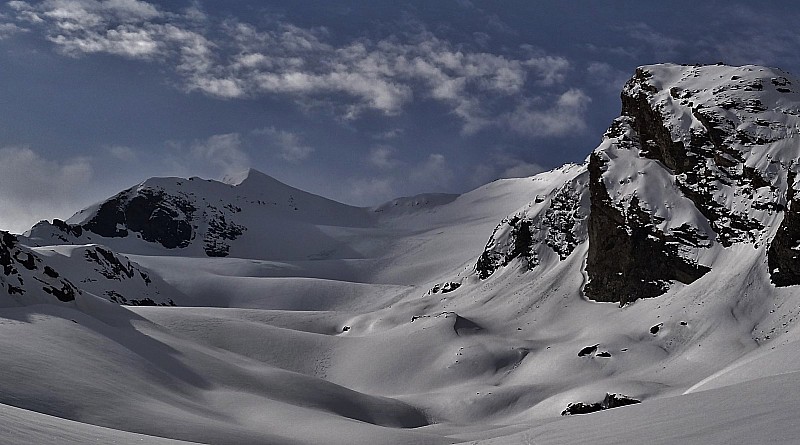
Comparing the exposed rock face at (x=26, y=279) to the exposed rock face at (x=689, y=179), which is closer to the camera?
the exposed rock face at (x=26, y=279)

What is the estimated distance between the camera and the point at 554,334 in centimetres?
7450

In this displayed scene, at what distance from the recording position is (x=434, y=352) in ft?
231

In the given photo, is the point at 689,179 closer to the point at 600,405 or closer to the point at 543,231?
the point at 543,231

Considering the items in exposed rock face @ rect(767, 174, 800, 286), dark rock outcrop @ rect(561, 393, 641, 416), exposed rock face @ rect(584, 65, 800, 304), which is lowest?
dark rock outcrop @ rect(561, 393, 641, 416)

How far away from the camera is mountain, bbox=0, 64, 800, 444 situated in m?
25.1

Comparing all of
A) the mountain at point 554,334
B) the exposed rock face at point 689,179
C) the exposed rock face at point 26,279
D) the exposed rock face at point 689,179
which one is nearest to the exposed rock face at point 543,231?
the mountain at point 554,334

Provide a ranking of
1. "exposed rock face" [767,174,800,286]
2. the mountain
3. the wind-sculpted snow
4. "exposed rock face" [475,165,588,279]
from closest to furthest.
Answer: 1. the mountain
2. "exposed rock face" [767,174,800,286]
3. "exposed rock face" [475,165,588,279]
4. the wind-sculpted snow

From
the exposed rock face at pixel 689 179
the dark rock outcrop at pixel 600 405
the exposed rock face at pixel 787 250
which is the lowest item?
the dark rock outcrop at pixel 600 405

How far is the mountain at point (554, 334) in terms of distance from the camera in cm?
2513

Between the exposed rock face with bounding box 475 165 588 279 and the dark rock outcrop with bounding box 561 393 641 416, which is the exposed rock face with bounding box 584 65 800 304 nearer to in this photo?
the exposed rock face with bounding box 475 165 588 279

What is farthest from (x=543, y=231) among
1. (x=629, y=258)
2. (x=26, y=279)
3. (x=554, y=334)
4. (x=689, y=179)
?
(x=26, y=279)

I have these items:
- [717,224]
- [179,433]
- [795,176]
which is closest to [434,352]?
[717,224]

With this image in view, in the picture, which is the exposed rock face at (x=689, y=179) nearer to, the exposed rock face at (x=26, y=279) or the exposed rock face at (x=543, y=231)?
the exposed rock face at (x=543, y=231)

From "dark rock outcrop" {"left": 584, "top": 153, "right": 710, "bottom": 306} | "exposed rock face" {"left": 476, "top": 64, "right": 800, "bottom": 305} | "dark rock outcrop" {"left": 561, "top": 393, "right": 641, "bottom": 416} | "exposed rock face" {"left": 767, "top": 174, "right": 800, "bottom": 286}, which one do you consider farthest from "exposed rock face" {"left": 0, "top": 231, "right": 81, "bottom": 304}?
"exposed rock face" {"left": 767, "top": 174, "right": 800, "bottom": 286}
